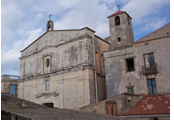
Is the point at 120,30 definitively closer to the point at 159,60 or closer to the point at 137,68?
the point at 137,68

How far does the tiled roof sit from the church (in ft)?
5.57

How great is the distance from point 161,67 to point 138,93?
3.00m

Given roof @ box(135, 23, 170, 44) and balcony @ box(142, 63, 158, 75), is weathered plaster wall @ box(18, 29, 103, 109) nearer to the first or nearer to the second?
balcony @ box(142, 63, 158, 75)

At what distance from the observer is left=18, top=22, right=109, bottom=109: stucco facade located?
18239 millimetres

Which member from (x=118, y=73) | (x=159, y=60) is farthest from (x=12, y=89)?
(x=159, y=60)

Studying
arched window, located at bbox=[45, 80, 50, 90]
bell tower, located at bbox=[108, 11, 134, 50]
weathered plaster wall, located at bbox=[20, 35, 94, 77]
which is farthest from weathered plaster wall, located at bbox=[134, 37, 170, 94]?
arched window, located at bbox=[45, 80, 50, 90]

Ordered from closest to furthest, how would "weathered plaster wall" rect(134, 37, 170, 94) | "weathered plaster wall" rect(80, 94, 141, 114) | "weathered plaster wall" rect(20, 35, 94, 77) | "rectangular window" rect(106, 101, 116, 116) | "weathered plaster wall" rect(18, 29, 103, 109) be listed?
"rectangular window" rect(106, 101, 116, 116) < "weathered plaster wall" rect(80, 94, 141, 114) < "weathered plaster wall" rect(134, 37, 170, 94) < "weathered plaster wall" rect(18, 29, 103, 109) < "weathered plaster wall" rect(20, 35, 94, 77)

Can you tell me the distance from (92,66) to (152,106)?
765 centimetres

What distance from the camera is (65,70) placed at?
65.6 feet

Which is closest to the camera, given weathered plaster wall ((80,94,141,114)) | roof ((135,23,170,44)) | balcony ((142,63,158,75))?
weathered plaster wall ((80,94,141,114))

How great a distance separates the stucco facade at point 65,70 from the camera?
18239 millimetres

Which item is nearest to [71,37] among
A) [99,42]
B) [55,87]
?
[99,42]

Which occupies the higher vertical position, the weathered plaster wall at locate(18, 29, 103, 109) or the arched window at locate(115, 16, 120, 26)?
the arched window at locate(115, 16, 120, 26)

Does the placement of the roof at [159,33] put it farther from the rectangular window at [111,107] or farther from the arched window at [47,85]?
the arched window at [47,85]
